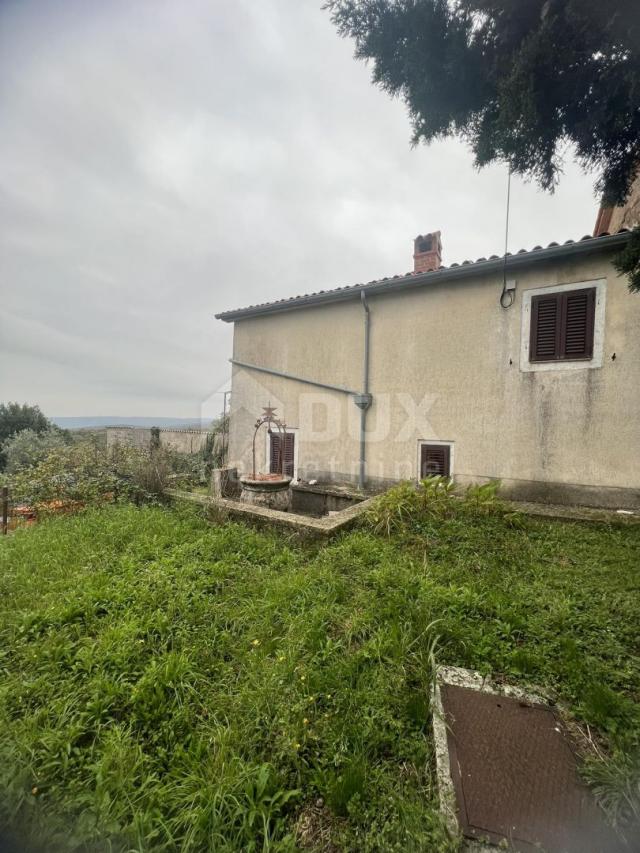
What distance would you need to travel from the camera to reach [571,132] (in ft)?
10.3

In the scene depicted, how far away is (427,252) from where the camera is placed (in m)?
8.11

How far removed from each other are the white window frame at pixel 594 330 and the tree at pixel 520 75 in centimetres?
205

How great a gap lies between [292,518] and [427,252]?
7.12 m

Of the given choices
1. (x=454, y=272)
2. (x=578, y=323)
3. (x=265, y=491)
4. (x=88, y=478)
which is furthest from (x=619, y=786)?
(x=88, y=478)

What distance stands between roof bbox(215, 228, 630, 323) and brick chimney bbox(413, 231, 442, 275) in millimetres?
1803

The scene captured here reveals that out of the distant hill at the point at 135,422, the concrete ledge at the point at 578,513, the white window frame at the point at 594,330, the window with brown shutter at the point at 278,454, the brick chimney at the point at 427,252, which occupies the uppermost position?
the brick chimney at the point at 427,252

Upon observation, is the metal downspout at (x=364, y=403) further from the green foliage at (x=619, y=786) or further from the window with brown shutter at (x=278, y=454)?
the green foliage at (x=619, y=786)

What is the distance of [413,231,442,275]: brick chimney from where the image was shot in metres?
8.02

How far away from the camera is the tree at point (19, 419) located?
635 inches

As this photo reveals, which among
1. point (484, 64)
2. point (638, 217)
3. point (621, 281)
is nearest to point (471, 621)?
point (484, 64)

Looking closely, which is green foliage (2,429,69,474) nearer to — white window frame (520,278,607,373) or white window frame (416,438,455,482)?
white window frame (416,438,455,482)

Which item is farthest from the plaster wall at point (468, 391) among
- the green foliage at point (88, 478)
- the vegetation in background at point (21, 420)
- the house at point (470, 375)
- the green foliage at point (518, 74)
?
the vegetation in background at point (21, 420)

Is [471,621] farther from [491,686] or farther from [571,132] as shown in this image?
[571,132]

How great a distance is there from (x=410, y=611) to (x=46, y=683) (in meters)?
2.42
